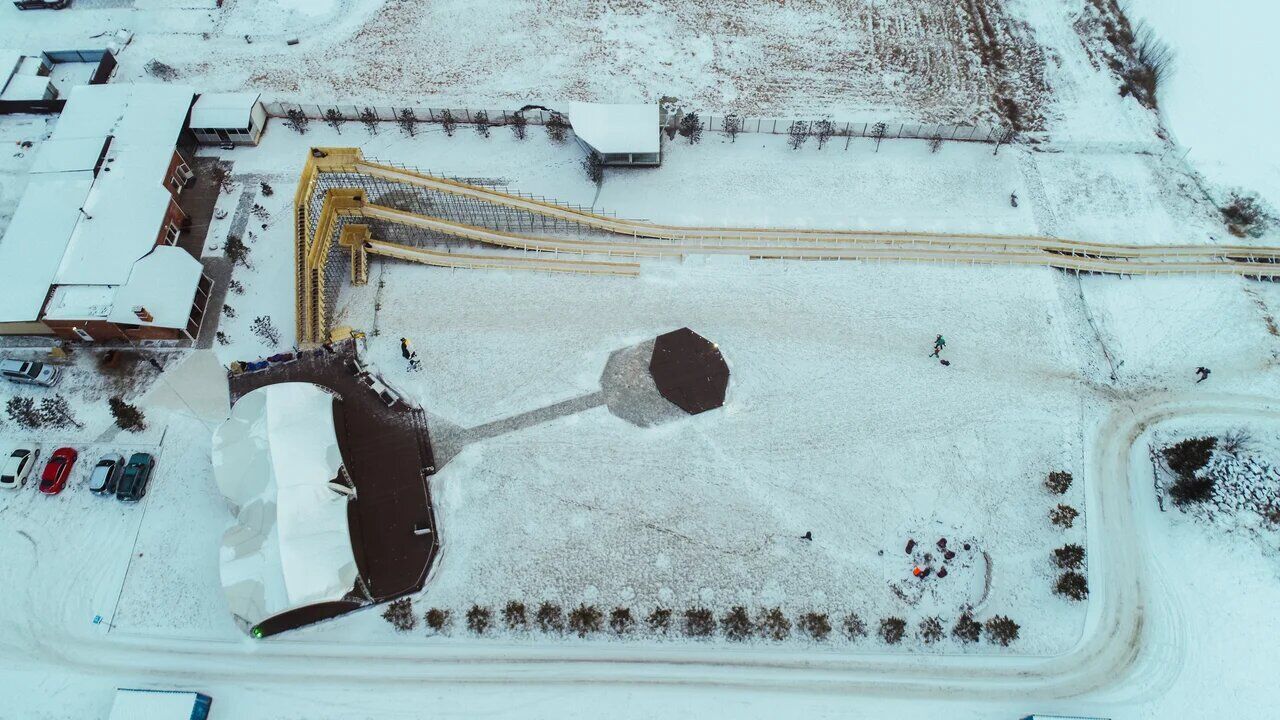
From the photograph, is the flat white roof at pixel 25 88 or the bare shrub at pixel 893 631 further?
the flat white roof at pixel 25 88

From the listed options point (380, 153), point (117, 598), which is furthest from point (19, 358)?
point (380, 153)

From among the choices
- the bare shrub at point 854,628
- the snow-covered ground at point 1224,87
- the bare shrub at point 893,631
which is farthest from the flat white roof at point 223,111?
the snow-covered ground at point 1224,87

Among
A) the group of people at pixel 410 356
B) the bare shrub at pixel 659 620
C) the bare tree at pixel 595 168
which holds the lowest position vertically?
the bare shrub at pixel 659 620

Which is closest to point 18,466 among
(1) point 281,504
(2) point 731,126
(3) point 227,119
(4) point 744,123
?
(1) point 281,504

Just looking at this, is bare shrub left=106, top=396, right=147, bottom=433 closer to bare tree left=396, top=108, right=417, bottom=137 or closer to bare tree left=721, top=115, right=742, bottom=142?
bare tree left=396, top=108, right=417, bottom=137

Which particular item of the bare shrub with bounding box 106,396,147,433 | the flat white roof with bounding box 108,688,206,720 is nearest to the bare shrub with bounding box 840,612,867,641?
the flat white roof with bounding box 108,688,206,720

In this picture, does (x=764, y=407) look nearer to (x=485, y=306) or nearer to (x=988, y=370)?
(x=988, y=370)

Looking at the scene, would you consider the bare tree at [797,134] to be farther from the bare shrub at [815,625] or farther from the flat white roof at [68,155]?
the flat white roof at [68,155]

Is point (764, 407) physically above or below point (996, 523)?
above
